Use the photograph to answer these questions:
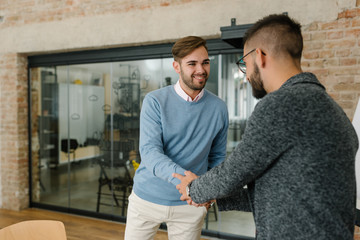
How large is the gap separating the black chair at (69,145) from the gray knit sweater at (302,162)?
3.94 metres

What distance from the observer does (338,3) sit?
289 centimetres

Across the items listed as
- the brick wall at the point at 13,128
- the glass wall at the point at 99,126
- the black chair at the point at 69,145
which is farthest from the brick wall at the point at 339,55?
the brick wall at the point at 13,128

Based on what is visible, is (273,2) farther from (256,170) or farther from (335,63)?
(256,170)

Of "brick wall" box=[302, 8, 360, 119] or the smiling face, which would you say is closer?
the smiling face

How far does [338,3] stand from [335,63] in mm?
525

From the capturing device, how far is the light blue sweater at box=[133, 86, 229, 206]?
1.87 metres

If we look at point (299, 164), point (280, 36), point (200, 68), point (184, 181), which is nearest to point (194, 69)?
point (200, 68)

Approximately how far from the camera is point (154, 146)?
1.81 m

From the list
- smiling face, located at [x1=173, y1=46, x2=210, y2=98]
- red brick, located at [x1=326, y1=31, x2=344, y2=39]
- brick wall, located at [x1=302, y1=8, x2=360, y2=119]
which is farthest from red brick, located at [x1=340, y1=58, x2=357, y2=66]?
smiling face, located at [x1=173, y1=46, x2=210, y2=98]

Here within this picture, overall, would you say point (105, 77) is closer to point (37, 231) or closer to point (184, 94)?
point (184, 94)

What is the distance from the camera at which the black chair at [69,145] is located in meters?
4.61

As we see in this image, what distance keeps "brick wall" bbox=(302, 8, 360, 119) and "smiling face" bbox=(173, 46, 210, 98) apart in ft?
4.97

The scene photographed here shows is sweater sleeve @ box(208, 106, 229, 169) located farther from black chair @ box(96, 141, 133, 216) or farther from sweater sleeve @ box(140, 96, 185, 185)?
black chair @ box(96, 141, 133, 216)

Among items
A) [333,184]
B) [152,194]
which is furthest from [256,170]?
[152,194]
